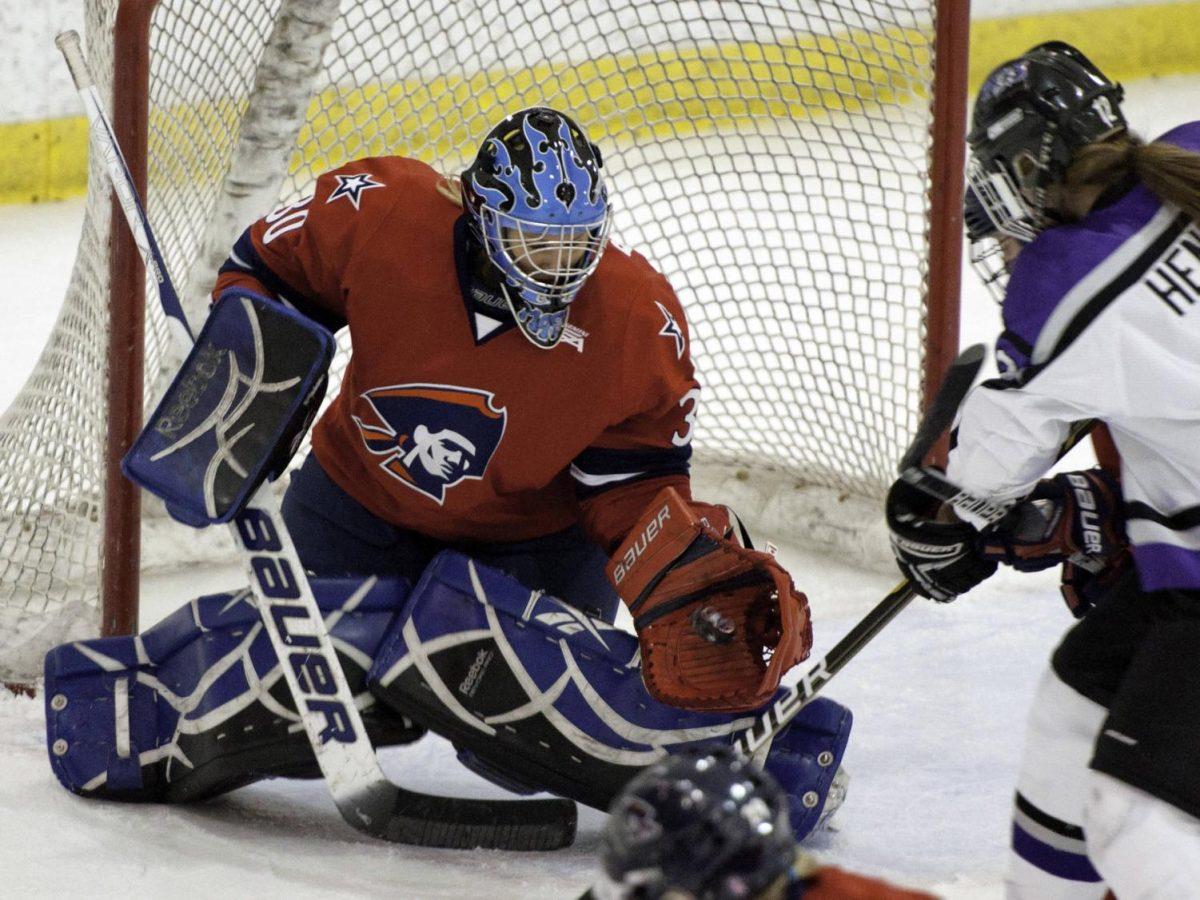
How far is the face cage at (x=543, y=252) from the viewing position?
86.8 inches

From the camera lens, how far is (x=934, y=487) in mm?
1817

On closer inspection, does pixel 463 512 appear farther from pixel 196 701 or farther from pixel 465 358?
pixel 196 701

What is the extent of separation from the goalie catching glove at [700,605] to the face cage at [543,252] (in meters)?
0.32

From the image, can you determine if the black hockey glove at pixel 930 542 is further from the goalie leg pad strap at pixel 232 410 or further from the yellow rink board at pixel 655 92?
the yellow rink board at pixel 655 92

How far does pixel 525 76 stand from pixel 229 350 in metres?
1.32


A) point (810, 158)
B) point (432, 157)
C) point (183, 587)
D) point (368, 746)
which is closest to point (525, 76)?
point (432, 157)

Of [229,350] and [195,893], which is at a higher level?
[229,350]

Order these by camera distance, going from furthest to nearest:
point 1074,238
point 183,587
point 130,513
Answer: point 183,587 < point 130,513 < point 1074,238

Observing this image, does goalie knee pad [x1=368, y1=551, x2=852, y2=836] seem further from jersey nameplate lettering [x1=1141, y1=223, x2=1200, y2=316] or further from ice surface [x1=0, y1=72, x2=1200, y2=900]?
jersey nameplate lettering [x1=1141, y1=223, x2=1200, y2=316]

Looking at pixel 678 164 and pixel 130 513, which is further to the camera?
pixel 678 164

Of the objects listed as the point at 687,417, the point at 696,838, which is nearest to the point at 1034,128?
the point at 687,417

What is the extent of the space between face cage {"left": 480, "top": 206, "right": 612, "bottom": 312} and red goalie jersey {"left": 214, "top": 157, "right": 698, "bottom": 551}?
0.12 m

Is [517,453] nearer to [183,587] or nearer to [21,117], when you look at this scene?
[183,587]

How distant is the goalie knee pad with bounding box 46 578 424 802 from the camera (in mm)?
2344
